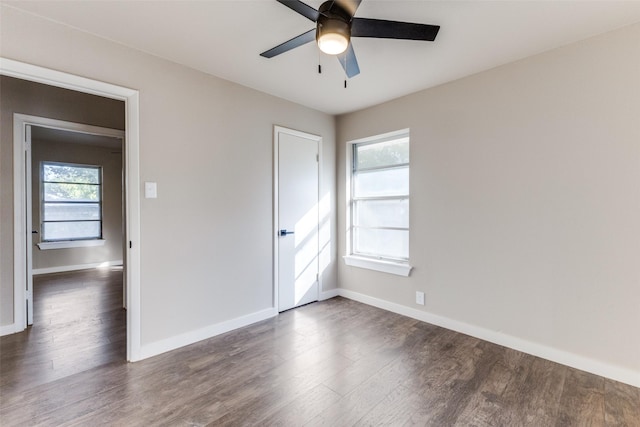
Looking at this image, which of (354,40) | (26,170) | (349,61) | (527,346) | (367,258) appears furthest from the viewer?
(367,258)

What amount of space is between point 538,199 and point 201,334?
3.32m

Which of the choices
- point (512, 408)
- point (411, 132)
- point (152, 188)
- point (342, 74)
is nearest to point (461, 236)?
point (411, 132)

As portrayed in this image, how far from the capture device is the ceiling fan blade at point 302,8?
1.49m

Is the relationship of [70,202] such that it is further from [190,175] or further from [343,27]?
[343,27]

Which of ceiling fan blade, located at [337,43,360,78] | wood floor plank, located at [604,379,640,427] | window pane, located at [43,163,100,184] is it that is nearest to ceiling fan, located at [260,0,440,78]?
ceiling fan blade, located at [337,43,360,78]

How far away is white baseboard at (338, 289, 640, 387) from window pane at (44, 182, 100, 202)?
6.46 meters

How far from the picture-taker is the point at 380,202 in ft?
12.3

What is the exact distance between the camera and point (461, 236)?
2.93m

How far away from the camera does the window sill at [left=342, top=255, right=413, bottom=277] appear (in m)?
3.38

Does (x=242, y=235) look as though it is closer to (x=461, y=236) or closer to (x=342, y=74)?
(x=342, y=74)

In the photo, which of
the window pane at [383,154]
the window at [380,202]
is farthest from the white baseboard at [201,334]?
the window pane at [383,154]

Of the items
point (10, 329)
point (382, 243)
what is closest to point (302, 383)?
point (382, 243)

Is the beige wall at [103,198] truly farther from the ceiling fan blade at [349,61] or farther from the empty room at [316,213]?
the ceiling fan blade at [349,61]

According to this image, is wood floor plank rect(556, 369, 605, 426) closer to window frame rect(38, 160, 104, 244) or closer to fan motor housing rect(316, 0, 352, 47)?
fan motor housing rect(316, 0, 352, 47)
